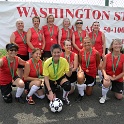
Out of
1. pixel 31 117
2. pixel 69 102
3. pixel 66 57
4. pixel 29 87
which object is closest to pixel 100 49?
pixel 66 57

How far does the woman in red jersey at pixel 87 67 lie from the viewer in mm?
4148

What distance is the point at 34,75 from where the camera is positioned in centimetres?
412

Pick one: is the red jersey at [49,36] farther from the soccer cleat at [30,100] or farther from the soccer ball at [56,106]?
the soccer ball at [56,106]

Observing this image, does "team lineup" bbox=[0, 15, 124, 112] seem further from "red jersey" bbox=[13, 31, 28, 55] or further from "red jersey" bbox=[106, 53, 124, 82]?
"red jersey" bbox=[13, 31, 28, 55]

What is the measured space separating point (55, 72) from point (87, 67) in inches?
34.8

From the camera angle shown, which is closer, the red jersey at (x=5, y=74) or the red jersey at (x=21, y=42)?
the red jersey at (x=5, y=74)

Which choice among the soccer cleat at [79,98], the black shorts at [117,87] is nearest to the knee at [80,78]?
the soccer cleat at [79,98]

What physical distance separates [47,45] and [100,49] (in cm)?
155

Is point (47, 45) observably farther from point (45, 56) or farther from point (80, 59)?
point (80, 59)

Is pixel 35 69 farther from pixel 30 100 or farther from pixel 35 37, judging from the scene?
pixel 35 37

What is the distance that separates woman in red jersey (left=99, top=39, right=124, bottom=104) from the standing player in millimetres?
833

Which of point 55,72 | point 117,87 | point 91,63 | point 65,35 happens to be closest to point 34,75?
point 55,72

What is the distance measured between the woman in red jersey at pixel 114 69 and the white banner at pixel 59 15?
7.06 feet

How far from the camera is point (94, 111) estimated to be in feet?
12.1
